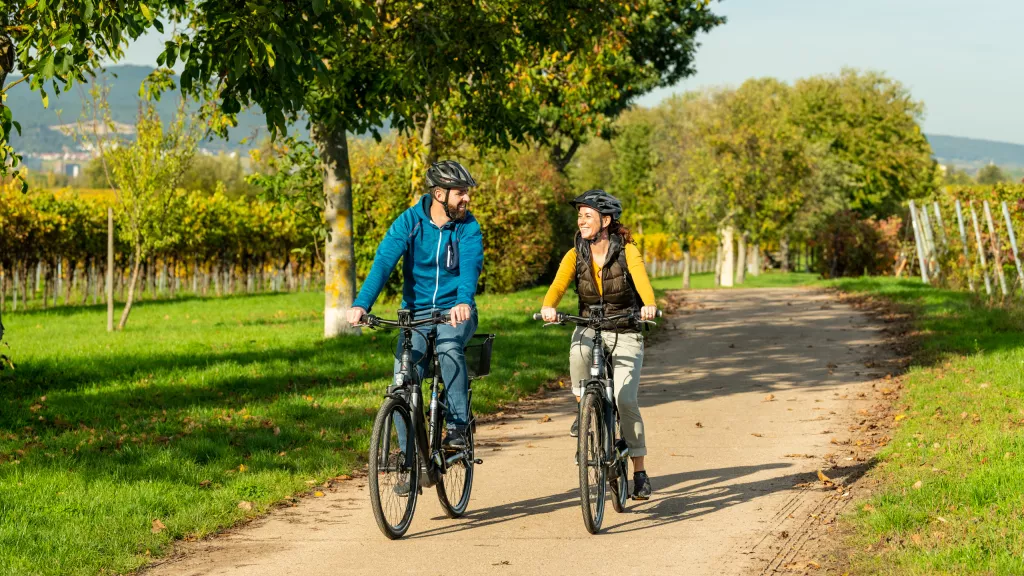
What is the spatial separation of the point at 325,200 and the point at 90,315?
53.4 ft

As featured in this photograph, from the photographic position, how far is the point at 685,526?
22.1 ft

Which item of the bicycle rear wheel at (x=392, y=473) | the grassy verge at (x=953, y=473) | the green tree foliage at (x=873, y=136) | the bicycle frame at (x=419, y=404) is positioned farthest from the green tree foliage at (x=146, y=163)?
the green tree foliage at (x=873, y=136)

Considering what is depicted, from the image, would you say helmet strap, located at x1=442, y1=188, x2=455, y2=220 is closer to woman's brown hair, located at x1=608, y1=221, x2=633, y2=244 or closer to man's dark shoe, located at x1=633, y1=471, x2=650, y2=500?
woman's brown hair, located at x1=608, y1=221, x2=633, y2=244

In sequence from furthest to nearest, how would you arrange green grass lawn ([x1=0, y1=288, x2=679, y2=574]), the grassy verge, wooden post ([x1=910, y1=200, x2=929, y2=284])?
1. wooden post ([x1=910, y1=200, x2=929, y2=284])
2. green grass lawn ([x1=0, y1=288, x2=679, y2=574])
3. the grassy verge

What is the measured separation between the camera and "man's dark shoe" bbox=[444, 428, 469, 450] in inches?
265

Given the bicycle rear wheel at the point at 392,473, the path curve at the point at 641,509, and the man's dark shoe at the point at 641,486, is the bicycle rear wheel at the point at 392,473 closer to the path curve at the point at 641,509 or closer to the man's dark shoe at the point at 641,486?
the path curve at the point at 641,509

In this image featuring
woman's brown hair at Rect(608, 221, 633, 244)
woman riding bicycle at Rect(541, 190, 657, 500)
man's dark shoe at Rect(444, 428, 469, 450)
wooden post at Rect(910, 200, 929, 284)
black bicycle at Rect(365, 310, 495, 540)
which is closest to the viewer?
black bicycle at Rect(365, 310, 495, 540)

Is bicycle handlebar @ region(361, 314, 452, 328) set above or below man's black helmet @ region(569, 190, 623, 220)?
below

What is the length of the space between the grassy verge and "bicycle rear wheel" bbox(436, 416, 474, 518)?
2312 millimetres

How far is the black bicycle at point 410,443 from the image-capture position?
6.11 metres

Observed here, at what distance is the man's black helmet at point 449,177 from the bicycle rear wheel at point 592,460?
1404 mm

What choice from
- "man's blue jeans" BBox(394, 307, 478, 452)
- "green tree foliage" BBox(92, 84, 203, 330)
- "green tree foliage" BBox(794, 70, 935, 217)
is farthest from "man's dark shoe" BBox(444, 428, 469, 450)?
"green tree foliage" BBox(794, 70, 935, 217)

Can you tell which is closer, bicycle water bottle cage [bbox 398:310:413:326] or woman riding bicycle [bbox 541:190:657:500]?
bicycle water bottle cage [bbox 398:310:413:326]

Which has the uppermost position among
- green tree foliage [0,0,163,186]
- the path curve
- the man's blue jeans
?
green tree foliage [0,0,163,186]
